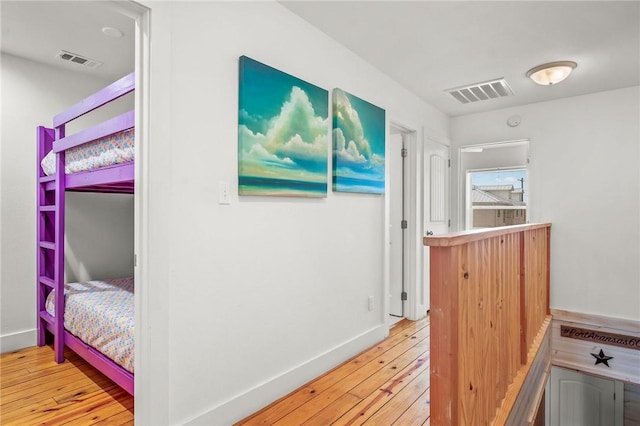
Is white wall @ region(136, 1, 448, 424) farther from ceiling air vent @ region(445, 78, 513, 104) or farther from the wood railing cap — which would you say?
ceiling air vent @ region(445, 78, 513, 104)

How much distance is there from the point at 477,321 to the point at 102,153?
7.23ft

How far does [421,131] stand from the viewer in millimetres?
3912

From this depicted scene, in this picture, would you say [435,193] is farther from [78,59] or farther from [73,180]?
[78,59]

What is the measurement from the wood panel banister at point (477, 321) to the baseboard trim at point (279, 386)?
107 centimetres

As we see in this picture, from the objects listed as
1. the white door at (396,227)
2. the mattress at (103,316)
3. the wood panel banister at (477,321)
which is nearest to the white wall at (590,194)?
the white door at (396,227)

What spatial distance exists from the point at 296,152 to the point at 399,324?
237 cm

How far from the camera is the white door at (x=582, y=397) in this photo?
164 inches

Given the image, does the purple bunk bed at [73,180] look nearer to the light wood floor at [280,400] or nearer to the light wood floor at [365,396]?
the light wood floor at [280,400]

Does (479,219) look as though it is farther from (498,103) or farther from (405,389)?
(405,389)

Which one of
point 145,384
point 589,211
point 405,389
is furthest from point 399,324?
point 145,384

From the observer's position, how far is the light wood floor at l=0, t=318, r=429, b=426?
193 cm

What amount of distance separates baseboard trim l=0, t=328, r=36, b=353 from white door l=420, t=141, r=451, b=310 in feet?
12.2

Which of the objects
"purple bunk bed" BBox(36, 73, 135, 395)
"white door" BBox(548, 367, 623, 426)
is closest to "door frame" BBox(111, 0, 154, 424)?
"purple bunk bed" BBox(36, 73, 135, 395)

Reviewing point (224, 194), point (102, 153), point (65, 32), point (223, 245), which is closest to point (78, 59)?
point (65, 32)
